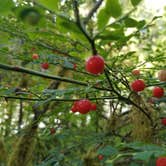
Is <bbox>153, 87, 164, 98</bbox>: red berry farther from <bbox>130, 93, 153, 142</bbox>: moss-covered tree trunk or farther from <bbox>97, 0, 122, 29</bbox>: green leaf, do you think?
<bbox>97, 0, 122, 29</bbox>: green leaf

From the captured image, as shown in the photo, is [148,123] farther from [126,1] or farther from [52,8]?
[52,8]

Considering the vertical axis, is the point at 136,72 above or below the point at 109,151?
above

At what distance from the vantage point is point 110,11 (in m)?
1.05

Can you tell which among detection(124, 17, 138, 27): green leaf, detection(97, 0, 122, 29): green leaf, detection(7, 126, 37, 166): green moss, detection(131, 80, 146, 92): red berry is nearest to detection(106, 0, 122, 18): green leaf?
detection(97, 0, 122, 29): green leaf

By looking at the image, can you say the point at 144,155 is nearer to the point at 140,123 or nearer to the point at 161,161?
the point at 161,161

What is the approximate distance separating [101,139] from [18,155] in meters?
0.81

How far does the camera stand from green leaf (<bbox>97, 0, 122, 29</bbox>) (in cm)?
103

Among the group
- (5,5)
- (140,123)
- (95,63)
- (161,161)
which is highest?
(5,5)

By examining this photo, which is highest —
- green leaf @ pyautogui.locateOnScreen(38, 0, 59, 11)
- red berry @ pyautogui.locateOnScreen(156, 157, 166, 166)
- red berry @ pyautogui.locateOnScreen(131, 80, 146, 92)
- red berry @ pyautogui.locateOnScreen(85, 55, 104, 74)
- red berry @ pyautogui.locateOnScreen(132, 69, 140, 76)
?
red berry @ pyautogui.locateOnScreen(132, 69, 140, 76)

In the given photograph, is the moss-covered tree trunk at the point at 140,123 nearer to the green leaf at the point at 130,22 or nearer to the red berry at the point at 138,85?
the red berry at the point at 138,85

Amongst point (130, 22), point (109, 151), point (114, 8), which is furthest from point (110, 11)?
point (109, 151)

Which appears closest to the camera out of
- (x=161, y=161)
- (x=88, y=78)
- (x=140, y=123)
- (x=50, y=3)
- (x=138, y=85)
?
(x=50, y=3)

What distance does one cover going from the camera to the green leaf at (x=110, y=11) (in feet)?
3.38

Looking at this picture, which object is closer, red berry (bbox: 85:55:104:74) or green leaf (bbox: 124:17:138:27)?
green leaf (bbox: 124:17:138:27)
